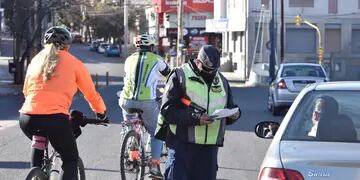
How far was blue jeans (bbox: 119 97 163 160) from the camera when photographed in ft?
27.5

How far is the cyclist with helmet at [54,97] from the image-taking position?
19.6ft

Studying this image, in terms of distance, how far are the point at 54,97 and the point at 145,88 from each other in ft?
8.02

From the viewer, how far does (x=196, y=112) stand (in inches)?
231

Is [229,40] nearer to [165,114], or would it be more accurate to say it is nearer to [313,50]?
[313,50]

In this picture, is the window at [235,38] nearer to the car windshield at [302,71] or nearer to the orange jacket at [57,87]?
the car windshield at [302,71]

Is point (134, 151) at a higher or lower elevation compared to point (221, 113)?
lower

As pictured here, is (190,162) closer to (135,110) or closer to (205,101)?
(205,101)

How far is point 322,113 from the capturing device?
5.37m

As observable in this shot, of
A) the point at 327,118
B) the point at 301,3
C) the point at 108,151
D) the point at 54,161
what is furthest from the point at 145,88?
the point at 301,3

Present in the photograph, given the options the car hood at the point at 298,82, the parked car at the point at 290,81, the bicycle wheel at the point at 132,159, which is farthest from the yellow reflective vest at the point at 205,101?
the car hood at the point at 298,82

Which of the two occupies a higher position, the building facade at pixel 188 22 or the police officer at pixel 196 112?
the building facade at pixel 188 22

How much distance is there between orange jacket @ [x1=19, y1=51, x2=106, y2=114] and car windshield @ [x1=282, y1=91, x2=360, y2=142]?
1934 mm

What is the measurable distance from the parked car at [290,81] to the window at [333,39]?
31189 mm

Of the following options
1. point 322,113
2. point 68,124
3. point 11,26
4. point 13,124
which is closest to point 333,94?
point 322,113
